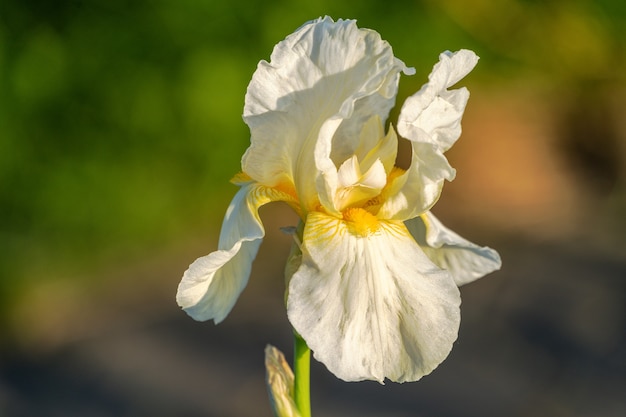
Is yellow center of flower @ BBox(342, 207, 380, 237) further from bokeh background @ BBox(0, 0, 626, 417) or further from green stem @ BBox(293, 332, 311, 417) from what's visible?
bokeh background @ BBox(0, 0, 626, 417)

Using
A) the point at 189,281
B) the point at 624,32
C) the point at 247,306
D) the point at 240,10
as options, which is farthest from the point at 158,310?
the point at 624,32

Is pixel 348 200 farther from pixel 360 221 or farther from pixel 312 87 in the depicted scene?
pixel 312 87

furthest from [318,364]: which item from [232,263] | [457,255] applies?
[232,263]

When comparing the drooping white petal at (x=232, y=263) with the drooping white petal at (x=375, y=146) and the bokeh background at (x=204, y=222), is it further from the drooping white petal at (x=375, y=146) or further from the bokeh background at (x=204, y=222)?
the bokeh background at (x=204, y=222)

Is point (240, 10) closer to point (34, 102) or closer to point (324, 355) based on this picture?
point (34, 102)

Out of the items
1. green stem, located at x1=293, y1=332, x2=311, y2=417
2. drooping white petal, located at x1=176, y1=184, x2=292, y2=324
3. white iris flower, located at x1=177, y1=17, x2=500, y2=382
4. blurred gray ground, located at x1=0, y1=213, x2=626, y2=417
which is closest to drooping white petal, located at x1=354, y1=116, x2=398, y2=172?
white iris flower, located at x1=177, y1=17, x2=500, y2=382

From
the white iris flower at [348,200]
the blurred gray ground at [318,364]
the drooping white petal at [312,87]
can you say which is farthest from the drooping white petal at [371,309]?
the blurred gray ground at [318,364]

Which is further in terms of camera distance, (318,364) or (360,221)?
(318,364)
